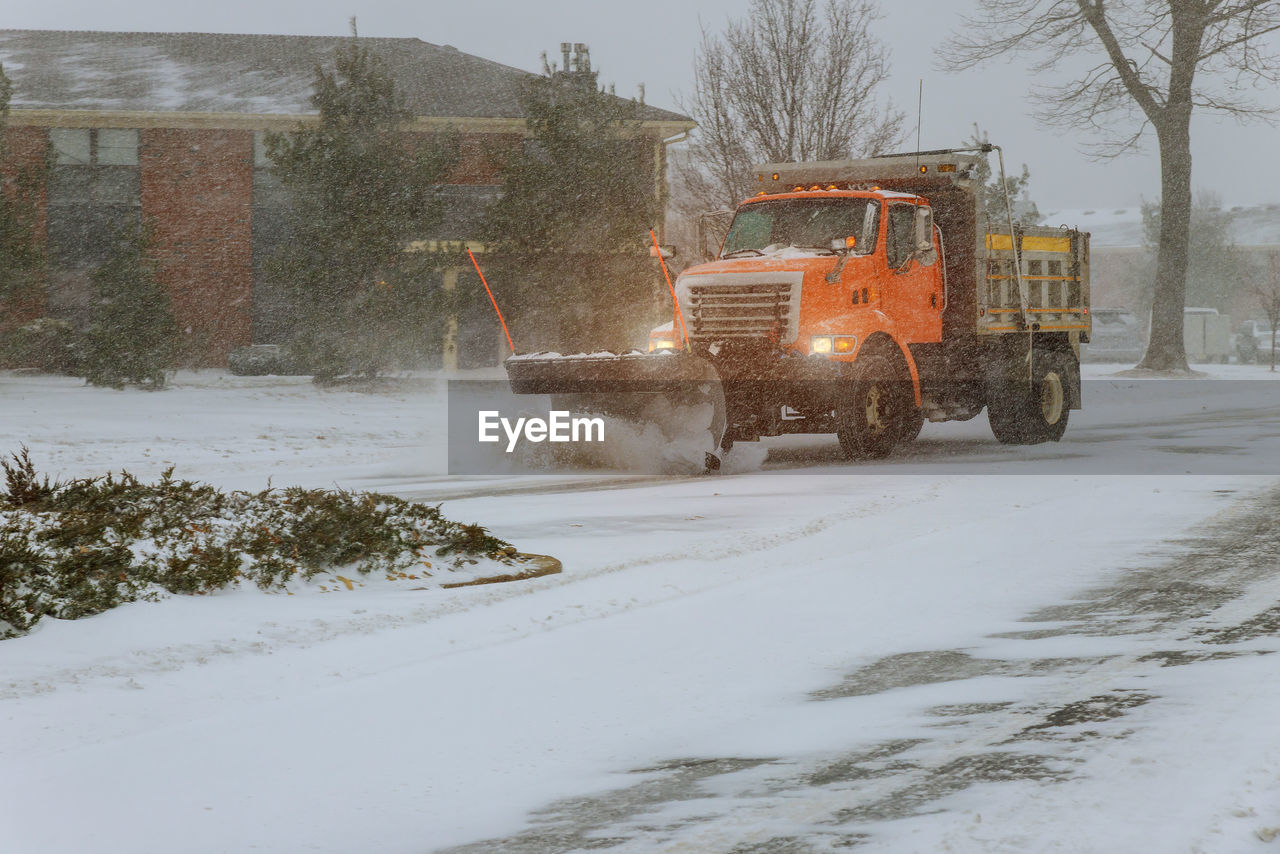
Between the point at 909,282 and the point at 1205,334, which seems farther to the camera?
the point at 1205,334

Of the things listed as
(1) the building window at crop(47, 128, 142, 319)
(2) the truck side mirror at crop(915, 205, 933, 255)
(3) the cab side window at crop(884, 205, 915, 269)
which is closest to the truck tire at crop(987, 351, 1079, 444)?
(2) the truck side mirror at crop(915, 205, 933, 255)

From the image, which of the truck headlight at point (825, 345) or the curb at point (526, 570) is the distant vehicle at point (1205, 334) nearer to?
the truck headlight at point (825, 345)

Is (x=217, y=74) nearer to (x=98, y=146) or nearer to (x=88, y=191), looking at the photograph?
(x=98, y=146)

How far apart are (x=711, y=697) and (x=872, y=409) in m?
8.94

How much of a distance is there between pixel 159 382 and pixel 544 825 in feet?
67.5

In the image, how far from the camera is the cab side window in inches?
553

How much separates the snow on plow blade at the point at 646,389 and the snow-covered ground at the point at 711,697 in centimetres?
242

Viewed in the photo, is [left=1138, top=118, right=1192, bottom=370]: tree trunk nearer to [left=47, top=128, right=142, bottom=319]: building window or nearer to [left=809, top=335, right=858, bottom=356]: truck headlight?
[left=809, top=335, right=858, bottom=356]: truck headlight

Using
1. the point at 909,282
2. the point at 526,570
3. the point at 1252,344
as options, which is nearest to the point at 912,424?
the point at 909,282

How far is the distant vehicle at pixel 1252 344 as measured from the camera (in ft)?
154

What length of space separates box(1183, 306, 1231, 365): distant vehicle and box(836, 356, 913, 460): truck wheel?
37402 mm

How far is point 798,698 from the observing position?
548cm

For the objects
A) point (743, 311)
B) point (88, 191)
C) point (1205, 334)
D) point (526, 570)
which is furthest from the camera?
point (1205, 334)

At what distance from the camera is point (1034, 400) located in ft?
53.9
